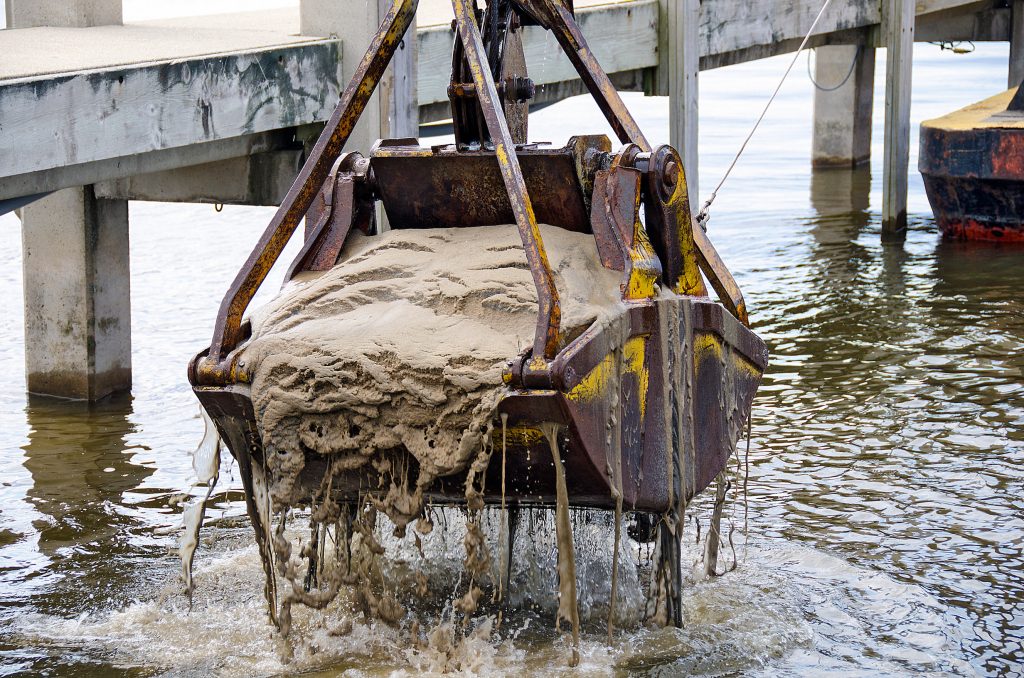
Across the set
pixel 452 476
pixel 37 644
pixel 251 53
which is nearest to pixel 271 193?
pixel 251 53

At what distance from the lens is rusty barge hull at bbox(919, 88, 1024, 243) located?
10.7 metres

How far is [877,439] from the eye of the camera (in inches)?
260

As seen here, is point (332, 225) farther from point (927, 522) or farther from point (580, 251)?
point (927, 522)

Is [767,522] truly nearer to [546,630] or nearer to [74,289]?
[546,630]

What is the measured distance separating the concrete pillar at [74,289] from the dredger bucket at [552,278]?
2823 mm

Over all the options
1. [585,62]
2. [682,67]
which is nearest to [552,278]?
[585,62]

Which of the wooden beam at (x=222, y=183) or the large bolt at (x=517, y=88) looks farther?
the wooden beam at (x=222, y=183)

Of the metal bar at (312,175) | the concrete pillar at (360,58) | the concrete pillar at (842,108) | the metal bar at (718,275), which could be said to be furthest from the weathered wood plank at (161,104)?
the concrete pillar at (842,108)

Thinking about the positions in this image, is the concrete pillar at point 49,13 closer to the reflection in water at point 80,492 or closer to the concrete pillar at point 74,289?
the concrete pillar at point 74,289

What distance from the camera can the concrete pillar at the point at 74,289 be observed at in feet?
23.2

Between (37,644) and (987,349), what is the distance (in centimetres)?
554

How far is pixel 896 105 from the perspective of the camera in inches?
446

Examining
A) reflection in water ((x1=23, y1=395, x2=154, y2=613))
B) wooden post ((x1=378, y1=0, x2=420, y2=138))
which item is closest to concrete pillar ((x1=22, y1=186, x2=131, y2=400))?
reflection in water ((x1=23, y1=395, x2=154, y2=613))

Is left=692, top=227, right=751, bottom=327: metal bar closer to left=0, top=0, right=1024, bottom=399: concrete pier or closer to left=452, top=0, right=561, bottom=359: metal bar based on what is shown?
left=452, top=0, right=561, bottom=359: metal bar
